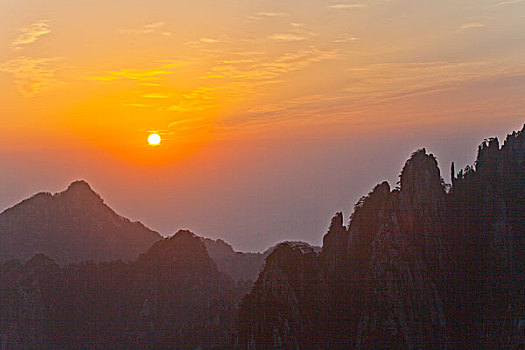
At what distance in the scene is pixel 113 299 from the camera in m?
148

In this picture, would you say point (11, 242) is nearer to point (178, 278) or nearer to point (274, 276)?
point (178, 278)

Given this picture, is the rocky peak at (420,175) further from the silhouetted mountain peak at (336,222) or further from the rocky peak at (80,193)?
the rocky peak at (80,193)

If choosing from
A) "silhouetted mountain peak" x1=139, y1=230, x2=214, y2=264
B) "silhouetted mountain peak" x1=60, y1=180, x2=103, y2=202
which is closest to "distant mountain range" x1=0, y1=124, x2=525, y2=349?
"silhouetted mountain peak" x1=139, y1=230, x2=214, y2=264

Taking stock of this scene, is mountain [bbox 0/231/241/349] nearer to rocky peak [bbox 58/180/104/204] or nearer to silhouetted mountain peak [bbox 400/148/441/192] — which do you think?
rocky peak [bbox 58/180/104/204]

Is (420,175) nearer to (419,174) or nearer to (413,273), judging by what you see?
(419,174)

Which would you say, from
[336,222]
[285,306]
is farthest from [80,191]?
[285,306]

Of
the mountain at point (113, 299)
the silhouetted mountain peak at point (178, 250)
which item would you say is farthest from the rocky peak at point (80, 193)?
the silhouetted mountain peak at point (178, 250)

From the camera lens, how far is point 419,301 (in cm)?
9106

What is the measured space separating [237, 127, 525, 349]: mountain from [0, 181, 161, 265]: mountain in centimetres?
9816

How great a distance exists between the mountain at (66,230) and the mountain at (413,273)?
9816cm

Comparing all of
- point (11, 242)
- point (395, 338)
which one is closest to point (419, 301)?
point (395, 338)

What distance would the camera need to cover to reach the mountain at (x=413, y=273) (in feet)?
297

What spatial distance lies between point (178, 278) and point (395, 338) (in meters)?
66.8

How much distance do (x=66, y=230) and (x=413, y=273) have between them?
124741 millimetres
